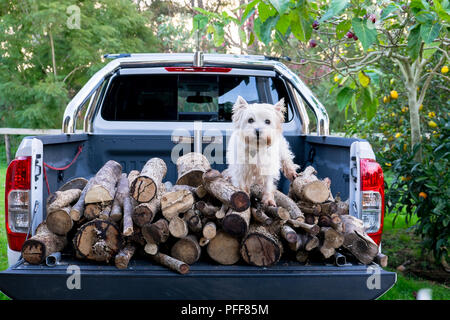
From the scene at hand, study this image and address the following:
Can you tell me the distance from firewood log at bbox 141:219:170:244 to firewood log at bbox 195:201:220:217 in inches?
9.9

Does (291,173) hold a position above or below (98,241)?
above

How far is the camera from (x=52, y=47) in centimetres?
1434

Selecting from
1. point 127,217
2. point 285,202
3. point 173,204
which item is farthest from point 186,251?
point 285,202

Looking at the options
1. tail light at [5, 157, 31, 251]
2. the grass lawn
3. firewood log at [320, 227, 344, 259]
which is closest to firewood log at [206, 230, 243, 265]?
firewood log at [320, 227, 344, 259]

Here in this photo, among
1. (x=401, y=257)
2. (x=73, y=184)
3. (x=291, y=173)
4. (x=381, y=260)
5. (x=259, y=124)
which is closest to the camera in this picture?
(x=381, y=260)

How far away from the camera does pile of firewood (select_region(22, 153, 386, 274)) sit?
8.47 feet

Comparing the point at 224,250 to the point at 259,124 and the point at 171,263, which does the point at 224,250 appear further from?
the point at 259,124

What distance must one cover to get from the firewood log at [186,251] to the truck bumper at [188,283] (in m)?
0.09

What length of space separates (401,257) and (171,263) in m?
3.92

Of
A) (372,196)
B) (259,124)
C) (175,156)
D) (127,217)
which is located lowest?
(127,217)

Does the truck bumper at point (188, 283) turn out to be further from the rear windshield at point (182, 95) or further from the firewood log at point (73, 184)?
the rear windshield at point (182, 95)

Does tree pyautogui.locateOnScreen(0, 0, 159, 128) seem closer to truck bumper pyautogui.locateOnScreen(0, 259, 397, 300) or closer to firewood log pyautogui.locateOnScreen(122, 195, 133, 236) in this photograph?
firewood log pyautogui.locateOnScreen(122, 195, 133, 236)
